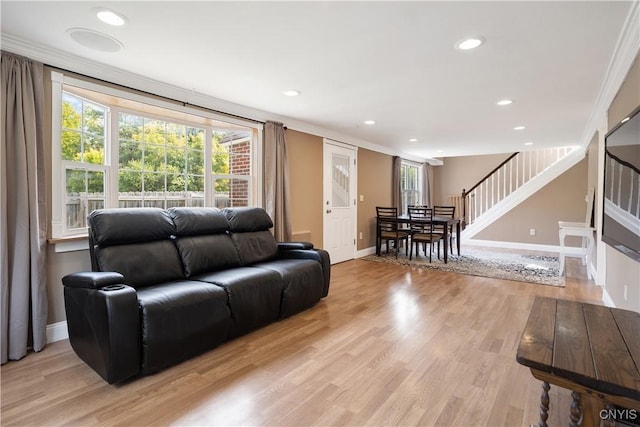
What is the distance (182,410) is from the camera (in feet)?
5.67

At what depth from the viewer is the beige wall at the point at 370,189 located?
6305 millimetres

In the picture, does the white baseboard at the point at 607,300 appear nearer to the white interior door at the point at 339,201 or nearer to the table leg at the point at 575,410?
the table leg at the point at 575,410

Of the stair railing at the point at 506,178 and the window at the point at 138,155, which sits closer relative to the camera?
the window at the point at 138,155

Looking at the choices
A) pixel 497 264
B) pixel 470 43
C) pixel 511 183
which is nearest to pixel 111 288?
pixel 470 43

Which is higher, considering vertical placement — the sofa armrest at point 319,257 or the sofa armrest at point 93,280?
the sofa armrest at point 93,280

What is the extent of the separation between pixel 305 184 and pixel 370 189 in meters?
2.07

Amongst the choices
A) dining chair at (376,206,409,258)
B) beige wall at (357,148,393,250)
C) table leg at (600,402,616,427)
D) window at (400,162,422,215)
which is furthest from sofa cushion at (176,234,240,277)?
window at (400,162,422,215)

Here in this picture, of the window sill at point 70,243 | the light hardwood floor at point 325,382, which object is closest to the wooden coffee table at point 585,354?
the light hardwood floor at point 325,382

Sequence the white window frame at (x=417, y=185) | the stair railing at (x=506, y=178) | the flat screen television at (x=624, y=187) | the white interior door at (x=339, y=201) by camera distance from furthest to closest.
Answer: the white window frame at (x=417, y=185)
the stair railing at (x=506, y=178)
the white interior door at (x=339, y=201)
the flat screen television at (x=624, y=187)

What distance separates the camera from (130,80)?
294cm

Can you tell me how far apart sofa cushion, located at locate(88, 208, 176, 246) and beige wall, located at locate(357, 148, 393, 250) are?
4.08 metres

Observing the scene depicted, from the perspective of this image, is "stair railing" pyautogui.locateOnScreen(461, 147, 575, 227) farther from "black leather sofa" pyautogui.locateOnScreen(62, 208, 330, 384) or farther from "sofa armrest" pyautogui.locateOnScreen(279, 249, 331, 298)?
"black leather sofa" pyautogui.locateOnScreen(62, 208, 330, 384)

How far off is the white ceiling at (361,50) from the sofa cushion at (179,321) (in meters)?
1.77

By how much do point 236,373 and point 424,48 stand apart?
2609 mm
